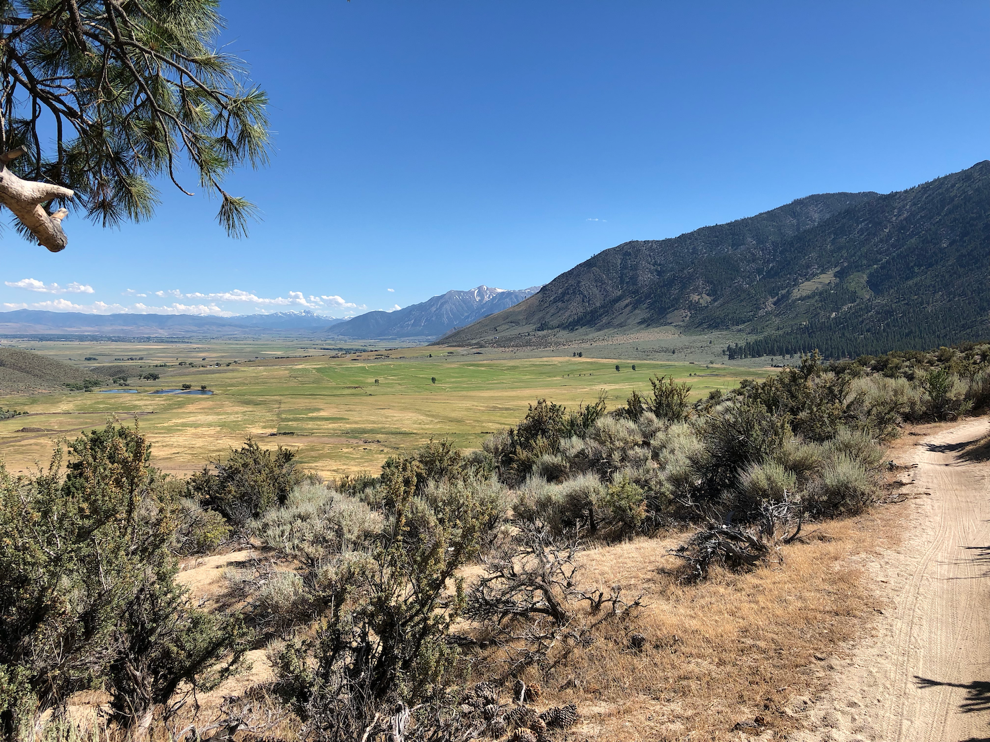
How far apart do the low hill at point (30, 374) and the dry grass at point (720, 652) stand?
116 m

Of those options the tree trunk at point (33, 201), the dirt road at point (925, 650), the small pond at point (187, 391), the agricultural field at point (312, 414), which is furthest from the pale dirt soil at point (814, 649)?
the small pond at point (187, 391)

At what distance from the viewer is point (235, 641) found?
4.34 meters

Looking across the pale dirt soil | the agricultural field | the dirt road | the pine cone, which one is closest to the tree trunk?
the pale dirt soil

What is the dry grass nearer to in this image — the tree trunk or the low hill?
the tree trunk

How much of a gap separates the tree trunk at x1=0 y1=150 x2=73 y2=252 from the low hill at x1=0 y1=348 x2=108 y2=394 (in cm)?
11462

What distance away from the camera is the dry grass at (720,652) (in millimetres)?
4055

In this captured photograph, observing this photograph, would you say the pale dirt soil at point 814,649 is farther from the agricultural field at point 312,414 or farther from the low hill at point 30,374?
the low hill at point 30,374

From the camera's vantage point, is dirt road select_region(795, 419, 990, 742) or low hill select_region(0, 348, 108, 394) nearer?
dirt road select_region(795, 419, 990, 742)

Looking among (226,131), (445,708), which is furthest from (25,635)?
(226,131)

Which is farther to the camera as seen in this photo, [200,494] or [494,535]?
[200,494]

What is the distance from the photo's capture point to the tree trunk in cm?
229

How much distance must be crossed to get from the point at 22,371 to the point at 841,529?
439 feet

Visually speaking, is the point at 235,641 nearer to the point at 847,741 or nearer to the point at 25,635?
the point at 25,635

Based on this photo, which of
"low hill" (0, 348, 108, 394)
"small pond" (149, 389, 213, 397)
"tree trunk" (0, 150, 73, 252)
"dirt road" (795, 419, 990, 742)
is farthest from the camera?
"small pond" (149, 389, 213, 397)
